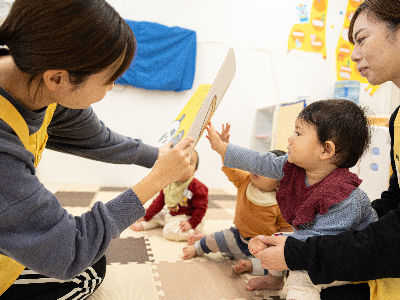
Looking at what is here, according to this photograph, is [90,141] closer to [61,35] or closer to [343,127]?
[61,35]

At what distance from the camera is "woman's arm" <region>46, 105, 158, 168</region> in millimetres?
867

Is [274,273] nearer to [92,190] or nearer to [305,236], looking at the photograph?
[305,236]

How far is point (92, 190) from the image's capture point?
2217 millimetres

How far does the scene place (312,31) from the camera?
9.30 feet

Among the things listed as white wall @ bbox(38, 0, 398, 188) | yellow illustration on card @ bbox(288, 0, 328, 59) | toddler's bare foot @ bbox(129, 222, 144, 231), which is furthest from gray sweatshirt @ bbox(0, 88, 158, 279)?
yellow illustration on card @ bbox(288, 0, 328, 59)

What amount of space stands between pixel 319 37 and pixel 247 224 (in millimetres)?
2381

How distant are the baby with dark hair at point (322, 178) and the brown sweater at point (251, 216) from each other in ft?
0.83

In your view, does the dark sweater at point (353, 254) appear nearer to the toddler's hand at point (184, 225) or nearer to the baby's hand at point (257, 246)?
the baby's hand at point (257, 246)

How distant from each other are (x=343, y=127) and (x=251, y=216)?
50 centimetres

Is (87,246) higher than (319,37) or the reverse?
the reverse

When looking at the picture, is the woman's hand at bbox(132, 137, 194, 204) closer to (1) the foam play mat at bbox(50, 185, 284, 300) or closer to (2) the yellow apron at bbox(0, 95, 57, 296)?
(2) the yellow apron at bbox(0, 95, 57, 296)

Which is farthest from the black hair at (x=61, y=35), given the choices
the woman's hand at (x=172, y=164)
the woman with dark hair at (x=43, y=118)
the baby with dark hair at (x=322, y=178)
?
the baby with dark hair at (x=322, y=178)

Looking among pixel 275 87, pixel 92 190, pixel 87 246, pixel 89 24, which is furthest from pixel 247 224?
pixel 275 87

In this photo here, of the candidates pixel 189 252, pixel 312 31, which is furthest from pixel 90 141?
pixel 312 31
